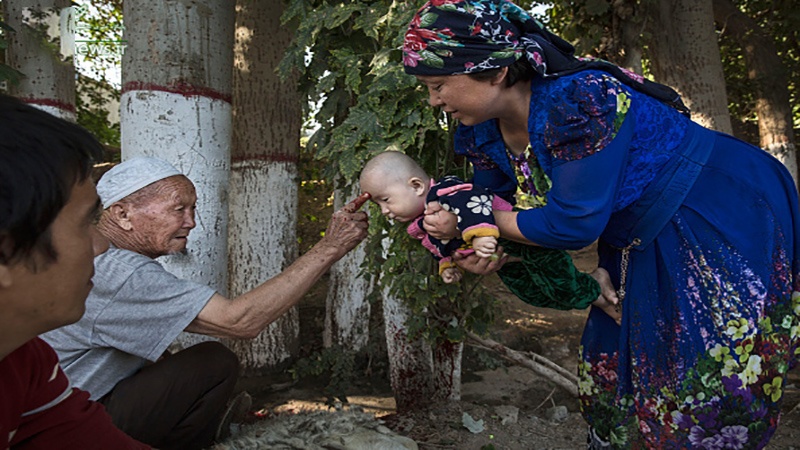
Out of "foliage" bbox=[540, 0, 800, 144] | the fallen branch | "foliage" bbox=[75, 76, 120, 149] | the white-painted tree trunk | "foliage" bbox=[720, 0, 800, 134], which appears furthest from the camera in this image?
"foliage" bbox=[75, 76, 120, 149]

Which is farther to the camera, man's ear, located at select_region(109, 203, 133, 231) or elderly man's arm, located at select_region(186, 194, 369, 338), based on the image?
man's ear, located at select_region(109, 203, 133, 231)

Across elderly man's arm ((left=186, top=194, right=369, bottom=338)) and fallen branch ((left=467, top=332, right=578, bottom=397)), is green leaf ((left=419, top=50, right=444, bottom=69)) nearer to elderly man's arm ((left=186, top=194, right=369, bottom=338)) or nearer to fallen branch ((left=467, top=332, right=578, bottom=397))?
elderly man's arm ((left=186, top=194, right=369, bottom=338))

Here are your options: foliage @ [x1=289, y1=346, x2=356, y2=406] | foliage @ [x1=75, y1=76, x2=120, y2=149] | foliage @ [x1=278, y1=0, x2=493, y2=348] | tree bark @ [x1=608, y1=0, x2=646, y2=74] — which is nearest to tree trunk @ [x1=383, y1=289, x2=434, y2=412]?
foliage @ [x1=278, y1=0, x2=493, y2=348]

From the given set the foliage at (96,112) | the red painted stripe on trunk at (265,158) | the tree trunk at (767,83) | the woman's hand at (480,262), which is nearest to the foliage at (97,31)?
the foliage at (96,112)

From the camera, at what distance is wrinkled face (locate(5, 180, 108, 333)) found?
4.09ft

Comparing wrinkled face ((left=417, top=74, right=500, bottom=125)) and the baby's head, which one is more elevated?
wrinkled face ((left=417, top=74, right=500, bottom=125))

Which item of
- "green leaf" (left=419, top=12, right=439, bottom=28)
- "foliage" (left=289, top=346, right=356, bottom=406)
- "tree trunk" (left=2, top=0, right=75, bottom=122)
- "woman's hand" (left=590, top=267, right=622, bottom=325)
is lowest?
"foliage" (left=289, top=346, right=356, bottom=406)

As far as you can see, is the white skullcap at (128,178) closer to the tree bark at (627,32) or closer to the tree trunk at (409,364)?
the tree trunk at (409,364)

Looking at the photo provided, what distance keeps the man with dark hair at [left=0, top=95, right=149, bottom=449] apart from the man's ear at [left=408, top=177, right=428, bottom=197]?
1.31 metres

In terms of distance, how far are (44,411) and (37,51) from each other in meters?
3.50

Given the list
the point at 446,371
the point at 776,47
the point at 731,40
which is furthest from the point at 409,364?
the point at 731,40

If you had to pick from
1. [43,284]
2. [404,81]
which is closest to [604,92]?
[404,81]

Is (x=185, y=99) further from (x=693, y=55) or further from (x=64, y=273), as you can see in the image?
(x=693, y=55)

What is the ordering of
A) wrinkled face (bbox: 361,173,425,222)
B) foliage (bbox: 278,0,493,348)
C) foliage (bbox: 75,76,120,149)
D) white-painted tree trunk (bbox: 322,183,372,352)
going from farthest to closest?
foliage (bbox: 75,76,120,149) → white-painted tree trunk (bbox: 322,183,372,352) → foliage (bbox: 278,0,493,348) → wrinkled face (bbox: 361,173,425,222)
